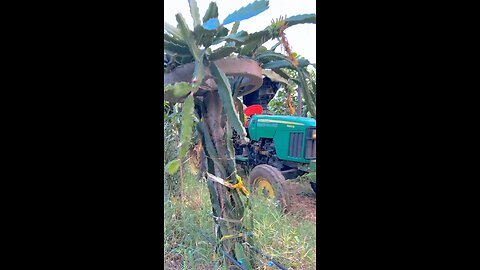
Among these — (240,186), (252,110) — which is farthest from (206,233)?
(252,110)

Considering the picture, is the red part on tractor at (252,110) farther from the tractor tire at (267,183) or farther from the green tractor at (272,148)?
the tractor tire at (267,183)

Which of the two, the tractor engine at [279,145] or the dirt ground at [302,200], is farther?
the tractor engine at [279,145]

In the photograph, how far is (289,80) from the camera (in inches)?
30.4

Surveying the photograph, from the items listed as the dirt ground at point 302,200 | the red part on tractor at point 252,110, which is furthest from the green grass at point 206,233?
the red part on tractor at point 252,110

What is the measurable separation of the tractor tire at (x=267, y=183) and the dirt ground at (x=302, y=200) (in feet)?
0.07

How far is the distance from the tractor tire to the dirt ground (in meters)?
0.02

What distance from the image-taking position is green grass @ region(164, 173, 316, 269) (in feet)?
2.47

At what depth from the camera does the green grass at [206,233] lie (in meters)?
0.75

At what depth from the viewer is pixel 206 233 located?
0.79 meters
